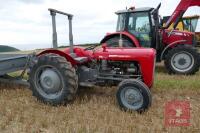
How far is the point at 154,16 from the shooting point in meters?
9.95

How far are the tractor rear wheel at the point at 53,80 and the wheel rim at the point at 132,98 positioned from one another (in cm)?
89

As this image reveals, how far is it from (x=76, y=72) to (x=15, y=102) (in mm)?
1238

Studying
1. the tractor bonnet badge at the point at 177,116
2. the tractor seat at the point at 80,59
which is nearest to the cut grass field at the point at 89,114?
the tractor bonnet badge at the point at 177,116

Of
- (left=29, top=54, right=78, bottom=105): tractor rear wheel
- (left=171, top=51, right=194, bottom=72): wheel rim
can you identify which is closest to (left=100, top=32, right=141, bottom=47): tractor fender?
(left=171, top=51, right=194, bottom=72): wheel rim

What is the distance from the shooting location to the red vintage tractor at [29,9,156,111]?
5883mm

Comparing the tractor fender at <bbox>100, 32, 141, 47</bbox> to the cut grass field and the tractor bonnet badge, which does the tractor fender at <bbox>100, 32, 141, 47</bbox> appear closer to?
the cut grass field

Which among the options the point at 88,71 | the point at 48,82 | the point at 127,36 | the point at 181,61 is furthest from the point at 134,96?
the point at 127,36

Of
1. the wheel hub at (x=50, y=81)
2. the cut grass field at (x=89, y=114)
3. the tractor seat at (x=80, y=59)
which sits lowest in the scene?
the cut grass field at (x=89, y=114)

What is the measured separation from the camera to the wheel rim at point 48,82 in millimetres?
6047

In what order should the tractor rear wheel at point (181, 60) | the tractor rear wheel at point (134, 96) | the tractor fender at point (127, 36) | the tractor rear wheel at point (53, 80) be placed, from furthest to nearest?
the tractor fender at point (127, 36) < the tractor rear wheel at point (181, 60) < the tractor rear wheel at point (53, 80) < the tractor rear wheel at point (134, 96)

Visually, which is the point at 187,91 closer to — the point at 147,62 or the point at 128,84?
the point at 147,62

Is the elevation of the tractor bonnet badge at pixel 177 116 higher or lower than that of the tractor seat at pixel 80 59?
lower

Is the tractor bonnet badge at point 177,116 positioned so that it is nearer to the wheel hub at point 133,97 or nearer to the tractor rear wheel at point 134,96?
the tractor rear wheel at point 134,96

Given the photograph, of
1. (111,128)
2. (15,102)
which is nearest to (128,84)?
(111,128)
